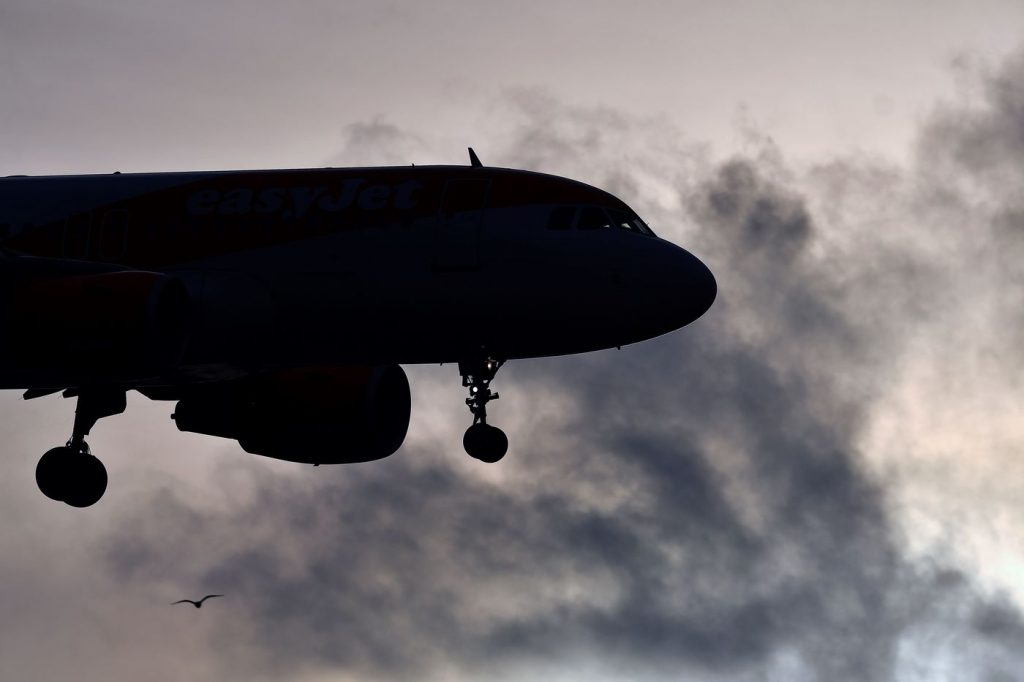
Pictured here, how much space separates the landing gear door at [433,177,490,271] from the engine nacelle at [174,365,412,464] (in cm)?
469

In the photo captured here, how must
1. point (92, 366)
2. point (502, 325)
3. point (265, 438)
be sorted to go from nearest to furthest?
point (92, 366) → point (502, 325) → point (265, 438)

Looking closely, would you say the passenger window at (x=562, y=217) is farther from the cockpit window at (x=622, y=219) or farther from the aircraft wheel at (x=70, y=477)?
the aircraft wheel at (x=70, y=477)

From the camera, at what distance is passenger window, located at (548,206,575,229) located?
111 feet

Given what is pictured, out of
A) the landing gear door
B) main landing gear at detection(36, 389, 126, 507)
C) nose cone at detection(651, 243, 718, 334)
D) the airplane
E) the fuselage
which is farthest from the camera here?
main landing gear at detection(36, 389, 126, 507)

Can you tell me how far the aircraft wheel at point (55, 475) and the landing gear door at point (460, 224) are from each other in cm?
842

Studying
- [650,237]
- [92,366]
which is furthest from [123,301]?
[650,237]

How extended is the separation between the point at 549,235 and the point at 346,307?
3.96 m

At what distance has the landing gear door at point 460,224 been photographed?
33.6 m

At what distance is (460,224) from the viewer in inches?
1336

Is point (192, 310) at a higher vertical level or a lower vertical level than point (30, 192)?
lower

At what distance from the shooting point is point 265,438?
37375 millimetres

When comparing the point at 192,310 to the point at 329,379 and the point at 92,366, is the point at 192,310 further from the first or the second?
the point at 329,379

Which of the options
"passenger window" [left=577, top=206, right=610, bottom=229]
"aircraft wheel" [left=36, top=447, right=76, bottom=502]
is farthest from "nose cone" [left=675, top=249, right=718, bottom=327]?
"aircraft wheel" [left=36, top=447, right=76, bottom=502]

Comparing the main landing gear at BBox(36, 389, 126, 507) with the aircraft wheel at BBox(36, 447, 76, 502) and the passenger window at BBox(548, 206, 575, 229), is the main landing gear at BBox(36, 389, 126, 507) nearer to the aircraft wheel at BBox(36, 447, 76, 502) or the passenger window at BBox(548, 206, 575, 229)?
the aircraft wheel at BBox(36, 447, 76, 502)
